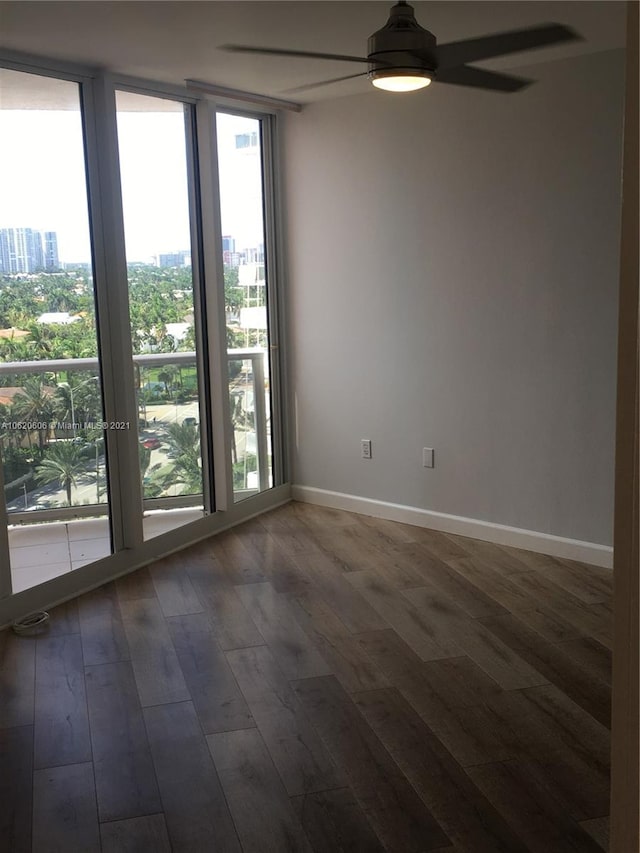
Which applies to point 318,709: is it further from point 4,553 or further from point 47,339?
point 47,339

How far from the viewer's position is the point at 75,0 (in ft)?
9.72

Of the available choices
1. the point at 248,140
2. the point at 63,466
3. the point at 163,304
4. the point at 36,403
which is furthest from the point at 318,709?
the point at 248,140

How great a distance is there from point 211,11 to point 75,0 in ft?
1.62

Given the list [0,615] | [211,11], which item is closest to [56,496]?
[0,615]

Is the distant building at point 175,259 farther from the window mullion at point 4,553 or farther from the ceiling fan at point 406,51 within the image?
the ceiling fan at point 406,51

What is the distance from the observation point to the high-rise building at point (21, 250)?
3.74 metres

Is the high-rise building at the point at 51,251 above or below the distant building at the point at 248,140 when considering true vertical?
below

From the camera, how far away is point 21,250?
383 cm

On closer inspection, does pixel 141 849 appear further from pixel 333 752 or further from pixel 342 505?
pixel 342 505

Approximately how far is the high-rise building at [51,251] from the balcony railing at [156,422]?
0.46 m

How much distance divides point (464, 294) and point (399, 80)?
2.04 meters

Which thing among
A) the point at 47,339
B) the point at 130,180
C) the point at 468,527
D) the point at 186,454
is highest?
the point at 130,180

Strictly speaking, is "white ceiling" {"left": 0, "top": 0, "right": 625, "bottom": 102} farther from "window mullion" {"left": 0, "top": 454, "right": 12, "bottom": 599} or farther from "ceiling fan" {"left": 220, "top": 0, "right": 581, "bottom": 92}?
"window mullion" {"left": 0, "top": 454, "right": 12, "bottom": 599}

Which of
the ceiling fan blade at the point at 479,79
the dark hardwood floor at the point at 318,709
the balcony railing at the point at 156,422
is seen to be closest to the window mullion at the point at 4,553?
the balcony railing at the point at 156,422
